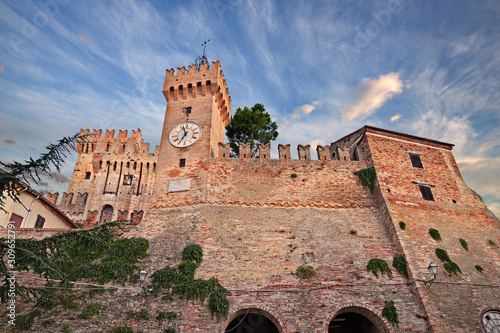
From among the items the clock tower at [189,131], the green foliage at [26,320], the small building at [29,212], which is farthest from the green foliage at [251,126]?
the green foliage at [26,320]

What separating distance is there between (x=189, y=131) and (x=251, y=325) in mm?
12299

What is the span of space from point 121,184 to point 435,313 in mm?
Answer: 26179

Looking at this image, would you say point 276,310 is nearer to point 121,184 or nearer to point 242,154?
point 242,154

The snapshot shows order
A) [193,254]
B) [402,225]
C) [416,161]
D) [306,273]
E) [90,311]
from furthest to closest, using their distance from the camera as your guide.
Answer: [416,161]
[402,225]
[193,254]
[306,273]
[90,311]

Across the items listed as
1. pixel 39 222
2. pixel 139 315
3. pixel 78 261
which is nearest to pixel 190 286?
pixel 139 315

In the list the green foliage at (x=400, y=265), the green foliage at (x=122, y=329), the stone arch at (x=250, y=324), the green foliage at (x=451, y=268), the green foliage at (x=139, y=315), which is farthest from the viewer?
the stone arch at (x=250, y=324)

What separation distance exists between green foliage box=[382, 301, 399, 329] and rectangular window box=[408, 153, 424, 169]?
9612 millimetres

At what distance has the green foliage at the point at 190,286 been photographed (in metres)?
13.8

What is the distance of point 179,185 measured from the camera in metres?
19.3

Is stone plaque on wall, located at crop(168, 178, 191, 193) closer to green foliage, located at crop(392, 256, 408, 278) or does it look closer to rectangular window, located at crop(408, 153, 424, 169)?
green foliage, located at crop(392, 256, 408, 278)

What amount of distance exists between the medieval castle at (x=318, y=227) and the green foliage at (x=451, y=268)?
0.15 m

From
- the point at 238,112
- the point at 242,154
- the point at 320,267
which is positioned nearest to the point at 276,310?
the point at 320,267

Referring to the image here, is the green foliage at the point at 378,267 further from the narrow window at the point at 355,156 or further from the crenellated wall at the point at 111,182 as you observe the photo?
the crenellated wall at the point at 111,182

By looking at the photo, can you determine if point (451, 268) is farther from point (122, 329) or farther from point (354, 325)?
point (122, 329)
